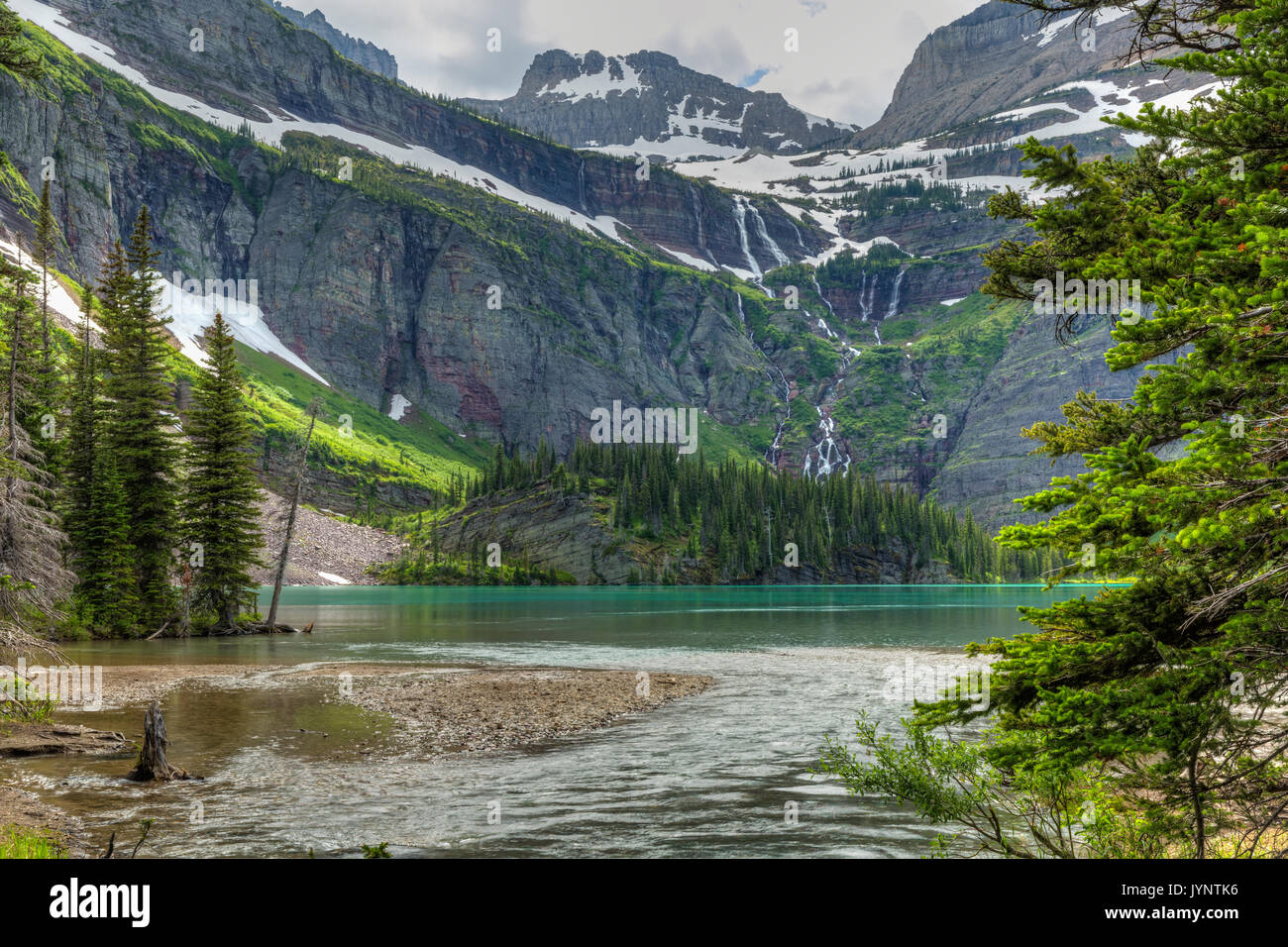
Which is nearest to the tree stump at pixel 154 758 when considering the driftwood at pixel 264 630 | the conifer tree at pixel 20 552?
the conifer tree at pixel 20 552

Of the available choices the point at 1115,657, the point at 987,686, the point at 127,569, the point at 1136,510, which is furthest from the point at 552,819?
the point at 127,569

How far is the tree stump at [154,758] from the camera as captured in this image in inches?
701

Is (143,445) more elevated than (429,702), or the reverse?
(143,445)

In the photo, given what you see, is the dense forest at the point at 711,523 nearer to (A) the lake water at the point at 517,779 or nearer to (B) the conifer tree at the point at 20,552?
(A) the lake water at the point at 517,779

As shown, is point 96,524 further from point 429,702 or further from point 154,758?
point 154,758

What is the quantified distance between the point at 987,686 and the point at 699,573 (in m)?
165

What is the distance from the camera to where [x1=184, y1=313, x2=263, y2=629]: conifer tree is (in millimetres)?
57375

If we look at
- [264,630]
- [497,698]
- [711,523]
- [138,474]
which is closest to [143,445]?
[138,474]

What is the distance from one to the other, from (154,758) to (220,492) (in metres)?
44.7

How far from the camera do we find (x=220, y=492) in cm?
5797

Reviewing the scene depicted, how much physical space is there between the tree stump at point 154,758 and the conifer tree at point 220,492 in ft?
141

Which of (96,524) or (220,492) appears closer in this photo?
(96,524)

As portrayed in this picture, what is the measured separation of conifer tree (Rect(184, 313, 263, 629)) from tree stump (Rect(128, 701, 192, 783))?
141 feet

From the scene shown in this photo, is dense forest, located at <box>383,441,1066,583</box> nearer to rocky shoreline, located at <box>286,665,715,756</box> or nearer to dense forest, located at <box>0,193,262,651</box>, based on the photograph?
dense forest, located at <box>0,193,262,651</box>
